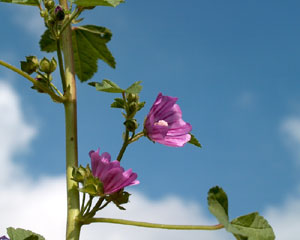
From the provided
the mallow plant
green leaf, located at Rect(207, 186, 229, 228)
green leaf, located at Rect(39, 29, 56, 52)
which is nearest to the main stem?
the mallow plant

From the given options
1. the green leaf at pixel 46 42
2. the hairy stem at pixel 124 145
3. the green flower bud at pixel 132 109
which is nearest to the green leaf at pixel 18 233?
the hairy stem at pixel 124 145

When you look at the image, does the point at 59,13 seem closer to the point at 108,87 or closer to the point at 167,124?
the point at 108,87

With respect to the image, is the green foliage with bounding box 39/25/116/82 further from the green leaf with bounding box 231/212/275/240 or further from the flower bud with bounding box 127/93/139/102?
the green leaf with bounding box 231/212/275/240

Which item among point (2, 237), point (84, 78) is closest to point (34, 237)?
point (2, 237)

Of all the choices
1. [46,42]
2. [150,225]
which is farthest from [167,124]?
[46,42]

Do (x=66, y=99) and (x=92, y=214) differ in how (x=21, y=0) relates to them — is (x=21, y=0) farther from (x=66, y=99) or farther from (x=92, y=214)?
(x=92, y=214)

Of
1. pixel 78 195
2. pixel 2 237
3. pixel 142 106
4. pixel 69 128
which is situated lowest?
pixel 2 237

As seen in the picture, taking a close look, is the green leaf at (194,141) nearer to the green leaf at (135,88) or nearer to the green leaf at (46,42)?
the green leaf at (135,88)
